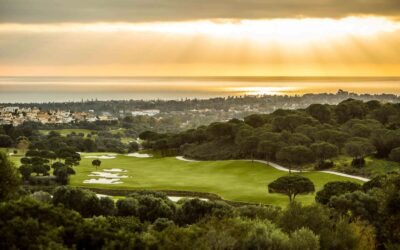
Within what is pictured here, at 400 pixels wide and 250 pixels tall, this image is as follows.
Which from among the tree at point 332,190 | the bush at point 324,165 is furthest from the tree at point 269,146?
the tree at point 332,190

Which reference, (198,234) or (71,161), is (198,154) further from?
(198,234)

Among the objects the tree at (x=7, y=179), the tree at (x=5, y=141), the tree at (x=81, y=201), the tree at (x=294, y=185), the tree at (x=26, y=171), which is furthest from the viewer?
the tree at (x=5, y=141)

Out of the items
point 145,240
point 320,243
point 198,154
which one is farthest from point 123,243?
point 198,154

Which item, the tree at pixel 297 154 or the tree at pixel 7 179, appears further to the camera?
the tree at pixel 297 154

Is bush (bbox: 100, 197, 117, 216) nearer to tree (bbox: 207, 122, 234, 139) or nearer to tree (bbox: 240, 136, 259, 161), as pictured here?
tree (bbox: 240, 136, 259, 161)

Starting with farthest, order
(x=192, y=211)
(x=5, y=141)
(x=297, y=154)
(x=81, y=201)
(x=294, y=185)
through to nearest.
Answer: (x=5, y=141)
(x=297, y=154)
(x=294, y=185)
(x=81, y=201)
(x=192, y=211)

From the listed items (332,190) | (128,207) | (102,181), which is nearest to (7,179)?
(128,207)

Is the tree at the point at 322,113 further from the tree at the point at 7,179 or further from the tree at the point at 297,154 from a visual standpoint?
the tree at the point at 7,179

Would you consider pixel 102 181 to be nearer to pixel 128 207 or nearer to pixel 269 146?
pixel 269 146
